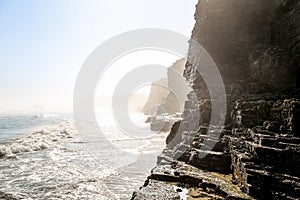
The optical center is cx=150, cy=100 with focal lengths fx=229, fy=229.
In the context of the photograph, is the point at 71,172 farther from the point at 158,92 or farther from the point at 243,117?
the point at 158,92

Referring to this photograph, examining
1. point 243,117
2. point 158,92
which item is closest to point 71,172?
point 243,117

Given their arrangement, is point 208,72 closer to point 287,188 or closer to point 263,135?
point 263,135

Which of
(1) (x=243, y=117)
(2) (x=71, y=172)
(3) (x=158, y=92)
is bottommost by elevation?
(2) (x=71, y=172)

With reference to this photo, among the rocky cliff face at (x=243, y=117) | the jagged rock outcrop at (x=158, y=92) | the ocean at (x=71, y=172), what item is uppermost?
the jagged rock outcrop at (x=158, y=92)

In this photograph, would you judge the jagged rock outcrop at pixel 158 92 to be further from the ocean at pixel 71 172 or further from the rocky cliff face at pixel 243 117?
the rocky cliff face at pixel 243 117

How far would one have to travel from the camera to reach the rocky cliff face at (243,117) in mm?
11966

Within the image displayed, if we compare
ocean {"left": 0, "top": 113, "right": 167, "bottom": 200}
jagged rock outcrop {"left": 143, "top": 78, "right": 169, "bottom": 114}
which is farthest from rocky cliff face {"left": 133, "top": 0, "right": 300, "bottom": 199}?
jagged rock outcrop {"left": 143, "top": 78, "right": 169, "bottom": 114}

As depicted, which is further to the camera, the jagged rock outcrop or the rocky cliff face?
the jagged rock outcrop

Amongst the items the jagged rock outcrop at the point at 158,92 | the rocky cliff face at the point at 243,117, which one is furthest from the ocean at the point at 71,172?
the jagged rock outcrop at the point at 158,92

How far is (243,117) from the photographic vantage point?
17156 mm

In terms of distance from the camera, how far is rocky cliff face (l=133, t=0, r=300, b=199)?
12.0m

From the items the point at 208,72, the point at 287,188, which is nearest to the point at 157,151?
the point at 208,72

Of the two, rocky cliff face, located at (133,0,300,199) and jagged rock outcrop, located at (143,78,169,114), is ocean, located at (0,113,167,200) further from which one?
jagged rock outcrop, located at (143,78,169,114)

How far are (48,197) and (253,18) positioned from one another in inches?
1078
